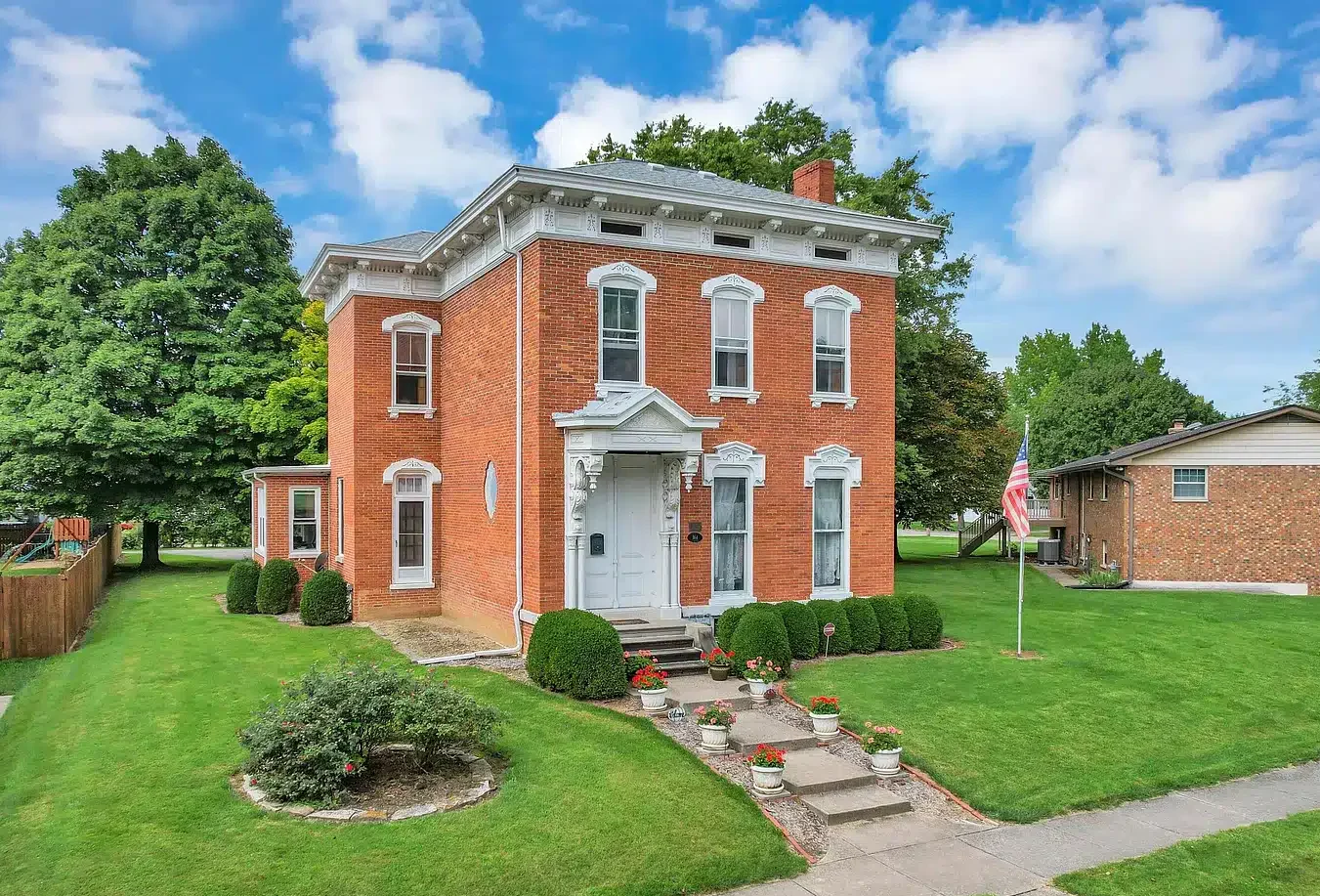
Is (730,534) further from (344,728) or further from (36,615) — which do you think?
(36,615)

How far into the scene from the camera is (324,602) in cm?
1859

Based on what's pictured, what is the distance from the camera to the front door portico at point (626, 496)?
13844 mm

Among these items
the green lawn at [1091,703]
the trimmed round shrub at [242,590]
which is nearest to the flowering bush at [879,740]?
the green lawn at [1091,703]

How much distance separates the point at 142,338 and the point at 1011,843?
2845cm

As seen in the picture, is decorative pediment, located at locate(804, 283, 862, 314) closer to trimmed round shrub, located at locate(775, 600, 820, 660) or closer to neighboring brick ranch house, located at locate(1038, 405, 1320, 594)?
trimmed round shrub, located at locate(775, 600, 820, 660)

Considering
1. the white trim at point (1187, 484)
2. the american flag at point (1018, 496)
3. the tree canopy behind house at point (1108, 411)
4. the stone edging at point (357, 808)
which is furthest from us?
the tree canopy behind house at point (1108, 411)

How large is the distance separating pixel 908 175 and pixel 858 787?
88.6ft

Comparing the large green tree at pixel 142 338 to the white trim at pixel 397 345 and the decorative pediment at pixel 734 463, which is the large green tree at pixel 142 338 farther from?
the decorative pediment at pixel 734 463

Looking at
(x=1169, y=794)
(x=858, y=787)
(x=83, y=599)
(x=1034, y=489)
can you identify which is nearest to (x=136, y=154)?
(x=83, y=599)

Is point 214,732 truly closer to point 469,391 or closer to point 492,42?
point 469,391

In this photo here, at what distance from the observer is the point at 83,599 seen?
63.7 ft

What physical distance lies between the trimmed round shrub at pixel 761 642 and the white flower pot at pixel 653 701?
1860 millimetres

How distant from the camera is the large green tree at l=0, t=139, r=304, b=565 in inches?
1023

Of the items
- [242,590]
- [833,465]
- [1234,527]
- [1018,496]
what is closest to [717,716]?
[833,465]
